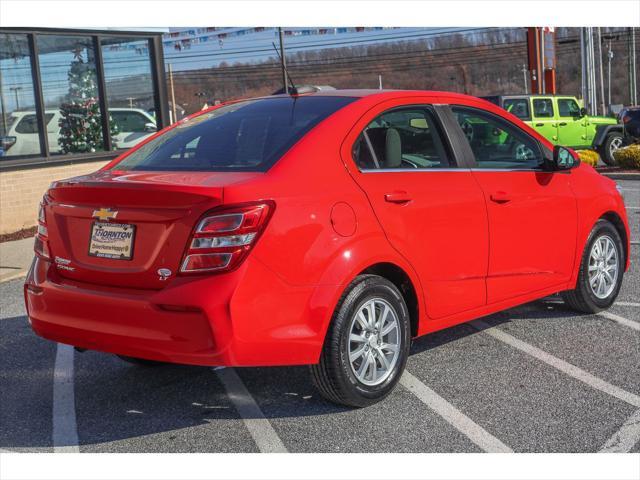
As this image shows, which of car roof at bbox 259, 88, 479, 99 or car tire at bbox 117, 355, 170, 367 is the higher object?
car roof at bbox 259, 88, 479, 99

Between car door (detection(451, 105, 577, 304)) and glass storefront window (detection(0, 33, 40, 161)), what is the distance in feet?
32.3

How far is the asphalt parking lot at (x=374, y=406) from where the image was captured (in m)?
3.91

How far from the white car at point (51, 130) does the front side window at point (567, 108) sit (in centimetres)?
1220

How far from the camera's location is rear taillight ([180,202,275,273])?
3.75m

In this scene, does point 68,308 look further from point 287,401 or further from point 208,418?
point 287,401

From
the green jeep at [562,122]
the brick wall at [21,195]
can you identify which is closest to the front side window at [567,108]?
the green jeep at [562,122]

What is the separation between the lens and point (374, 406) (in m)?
4.39

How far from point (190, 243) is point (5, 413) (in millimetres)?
1622

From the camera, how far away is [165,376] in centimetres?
506

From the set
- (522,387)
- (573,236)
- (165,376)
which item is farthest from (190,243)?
(573,236)

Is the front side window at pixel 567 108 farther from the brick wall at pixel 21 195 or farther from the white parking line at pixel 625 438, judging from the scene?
the white parking line at pixel 625 438

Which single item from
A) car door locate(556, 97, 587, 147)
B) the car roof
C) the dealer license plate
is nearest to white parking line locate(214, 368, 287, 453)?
the dealer license plate

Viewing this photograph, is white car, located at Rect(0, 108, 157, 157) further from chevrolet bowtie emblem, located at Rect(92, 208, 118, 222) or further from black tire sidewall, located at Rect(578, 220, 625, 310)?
black tire sidewall, located at Rect(578, 220, 625, 310)

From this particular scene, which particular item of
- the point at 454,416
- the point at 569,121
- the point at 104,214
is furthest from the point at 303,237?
the point at 569,121
